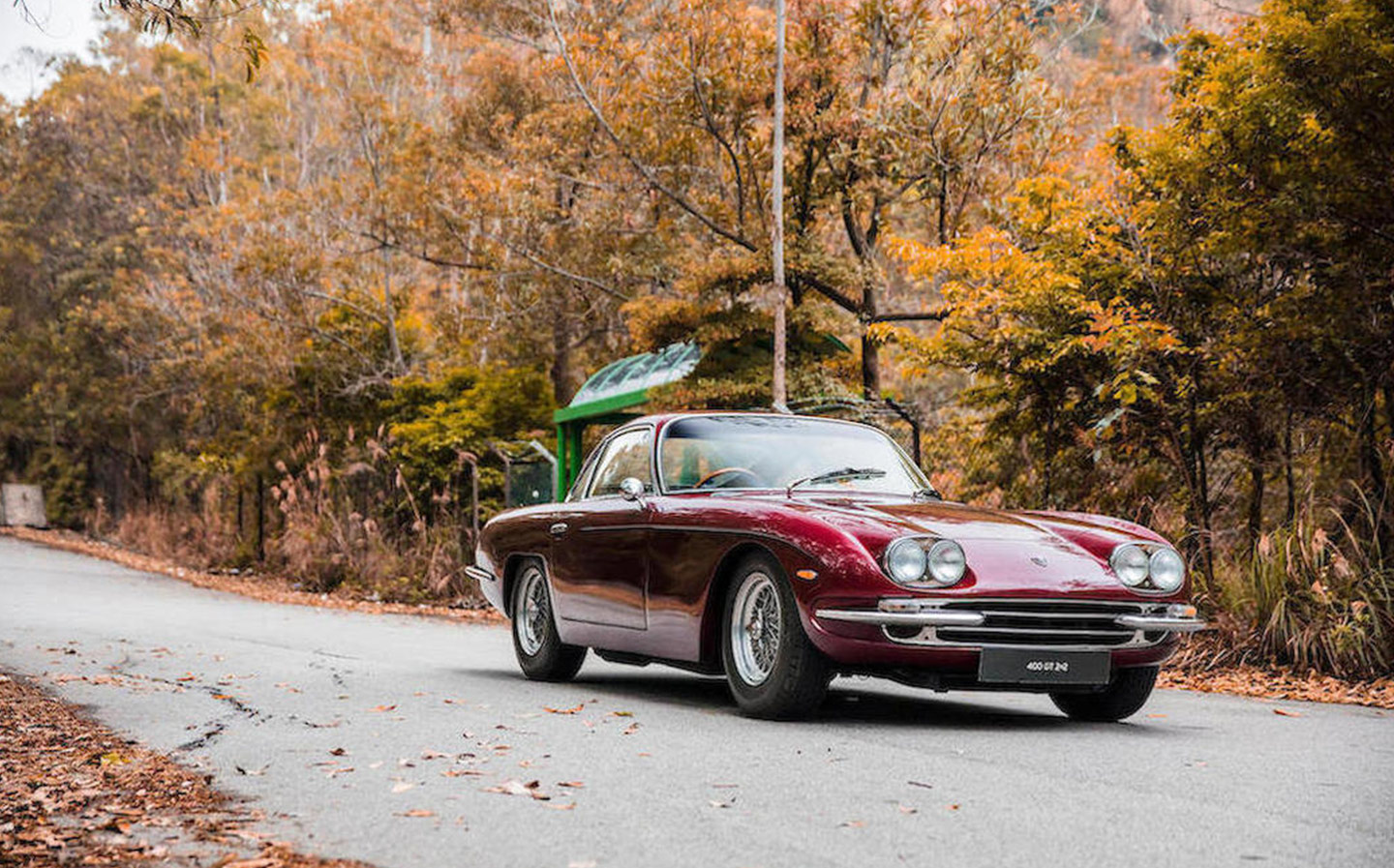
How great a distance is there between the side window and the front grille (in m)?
2.35

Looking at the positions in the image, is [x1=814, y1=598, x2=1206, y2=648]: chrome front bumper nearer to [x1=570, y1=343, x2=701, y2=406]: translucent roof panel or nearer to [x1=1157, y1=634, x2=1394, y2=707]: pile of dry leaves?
[x1=1157, y1=634, x2=1394, y2=707]: pile of dry leaves

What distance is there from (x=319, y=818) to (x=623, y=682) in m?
4.78

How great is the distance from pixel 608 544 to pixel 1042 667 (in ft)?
9.16

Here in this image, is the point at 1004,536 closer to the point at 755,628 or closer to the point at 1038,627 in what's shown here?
the point at 1038,627

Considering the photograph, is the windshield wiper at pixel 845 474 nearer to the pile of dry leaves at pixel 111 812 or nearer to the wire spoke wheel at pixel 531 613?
the wire spoke wheel at pixel 531 613

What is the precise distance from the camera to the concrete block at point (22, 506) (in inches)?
1677

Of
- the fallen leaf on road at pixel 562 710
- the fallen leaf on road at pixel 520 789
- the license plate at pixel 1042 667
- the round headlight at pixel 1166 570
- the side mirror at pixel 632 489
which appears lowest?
the fallen leaf on road at pixel 562 710

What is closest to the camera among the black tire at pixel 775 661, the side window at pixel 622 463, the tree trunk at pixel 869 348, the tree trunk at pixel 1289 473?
the black tire at pixel 775 661

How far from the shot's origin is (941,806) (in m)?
5.28

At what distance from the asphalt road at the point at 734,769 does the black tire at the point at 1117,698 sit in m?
0.12

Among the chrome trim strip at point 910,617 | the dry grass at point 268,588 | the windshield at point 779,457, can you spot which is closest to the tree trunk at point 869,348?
the dry grass at point 268,588

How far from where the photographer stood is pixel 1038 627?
705 cm

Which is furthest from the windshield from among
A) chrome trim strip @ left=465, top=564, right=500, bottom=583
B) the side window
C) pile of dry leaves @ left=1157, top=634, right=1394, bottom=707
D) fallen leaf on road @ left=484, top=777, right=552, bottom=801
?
fallen leaf on road @ left=484, top=777, right=552, bottom=801

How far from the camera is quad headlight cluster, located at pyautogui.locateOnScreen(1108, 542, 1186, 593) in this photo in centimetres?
736
